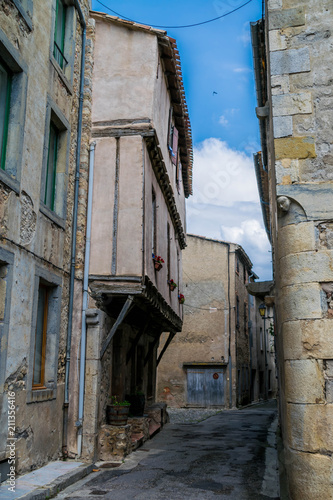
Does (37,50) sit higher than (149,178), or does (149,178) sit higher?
(37,50)

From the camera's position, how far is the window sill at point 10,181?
5852 mm

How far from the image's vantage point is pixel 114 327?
8.25 m

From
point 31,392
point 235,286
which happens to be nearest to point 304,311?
point 31,392

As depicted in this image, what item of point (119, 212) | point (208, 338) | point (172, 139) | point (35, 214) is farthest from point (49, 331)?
point (208, 338)

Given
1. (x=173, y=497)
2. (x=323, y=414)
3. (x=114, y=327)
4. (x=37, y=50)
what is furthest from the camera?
(x=114, y=327)

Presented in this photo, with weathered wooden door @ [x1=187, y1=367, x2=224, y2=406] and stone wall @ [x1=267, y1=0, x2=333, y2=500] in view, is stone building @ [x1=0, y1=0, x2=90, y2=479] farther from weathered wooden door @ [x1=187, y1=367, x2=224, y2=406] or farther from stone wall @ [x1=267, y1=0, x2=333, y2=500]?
weathered wooden door @ [x1=187, y1=367, x2=224, y2=406]

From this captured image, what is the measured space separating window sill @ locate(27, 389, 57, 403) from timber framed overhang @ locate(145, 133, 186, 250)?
465cm

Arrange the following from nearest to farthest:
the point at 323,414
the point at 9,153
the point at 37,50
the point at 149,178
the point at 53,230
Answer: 1. the point at 323,414
2. the point at 9,153
3. the point at 37,50
4. the point at 53,230
5. the point at 149,178

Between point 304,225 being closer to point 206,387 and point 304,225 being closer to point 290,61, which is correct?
point 290,61

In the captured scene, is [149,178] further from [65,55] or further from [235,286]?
[235,286]

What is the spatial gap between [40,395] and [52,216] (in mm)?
Answer: 2558

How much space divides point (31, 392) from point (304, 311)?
151 inches

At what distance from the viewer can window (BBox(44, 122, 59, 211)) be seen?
25.2 ft

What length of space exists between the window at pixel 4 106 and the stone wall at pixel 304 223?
3335 millimetres
